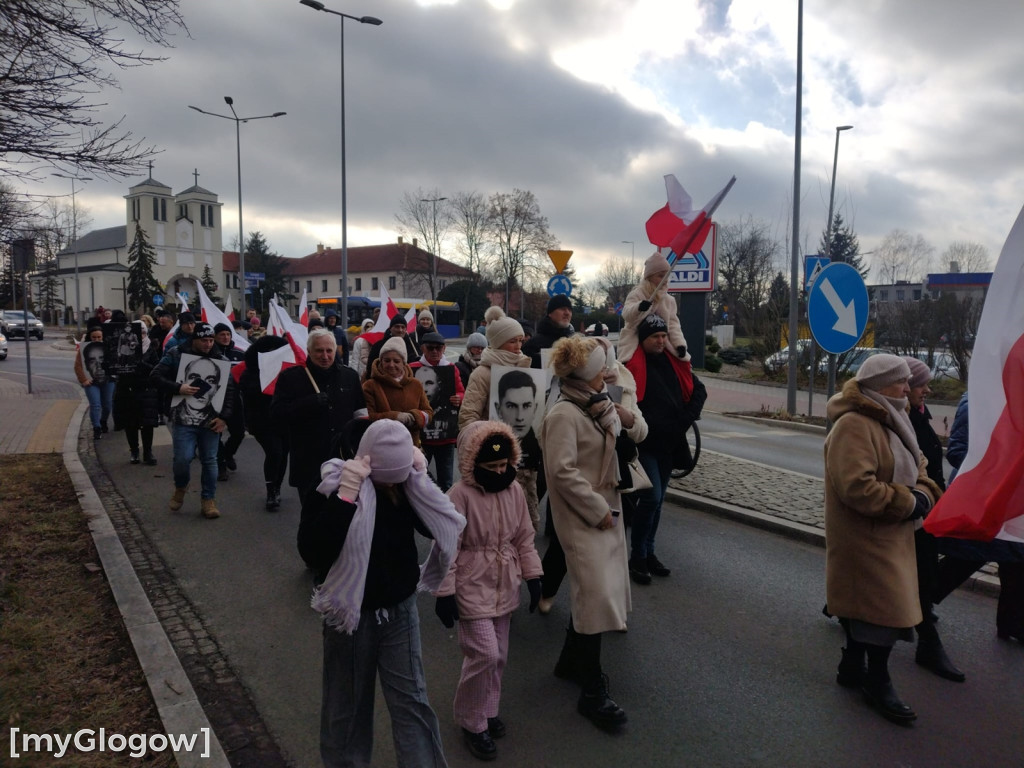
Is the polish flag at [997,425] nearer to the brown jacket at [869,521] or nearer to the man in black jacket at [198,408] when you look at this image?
the brown jacket at [869,521]

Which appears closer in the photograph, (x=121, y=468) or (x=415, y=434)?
(x=415, y=434)

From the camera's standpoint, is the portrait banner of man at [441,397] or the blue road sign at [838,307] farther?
the blue road sign at [838,307]

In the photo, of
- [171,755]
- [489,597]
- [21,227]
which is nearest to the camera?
[171,755]

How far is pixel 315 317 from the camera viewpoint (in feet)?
44.0

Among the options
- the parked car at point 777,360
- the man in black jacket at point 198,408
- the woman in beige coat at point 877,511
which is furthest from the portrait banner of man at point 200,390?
the parked car at point 777,360

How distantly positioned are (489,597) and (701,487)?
5.32 meters

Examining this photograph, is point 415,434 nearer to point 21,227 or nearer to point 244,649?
point 244,649

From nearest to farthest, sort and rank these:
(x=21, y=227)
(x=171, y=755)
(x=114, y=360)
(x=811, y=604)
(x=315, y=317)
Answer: (x=171, y=755), (x=811, y=604), (x=21, y=227), (x=114, y=360), (x=315, y=317)

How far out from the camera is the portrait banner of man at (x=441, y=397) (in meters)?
7.21

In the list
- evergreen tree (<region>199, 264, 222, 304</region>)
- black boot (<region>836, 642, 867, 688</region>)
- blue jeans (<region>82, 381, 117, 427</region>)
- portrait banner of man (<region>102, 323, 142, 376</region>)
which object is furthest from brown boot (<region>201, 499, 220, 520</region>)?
evergreen tree (<region>199, 264, 222, 304</region>)

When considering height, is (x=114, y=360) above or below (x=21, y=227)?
below

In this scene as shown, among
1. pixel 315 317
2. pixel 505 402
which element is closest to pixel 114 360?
pixel 315 317

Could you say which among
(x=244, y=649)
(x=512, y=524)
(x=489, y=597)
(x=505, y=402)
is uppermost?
(x=505, y=402)

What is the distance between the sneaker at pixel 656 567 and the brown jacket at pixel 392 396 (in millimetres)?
2110
